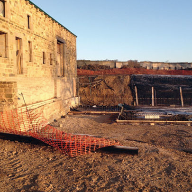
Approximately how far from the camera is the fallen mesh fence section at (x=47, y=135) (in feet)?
19.6

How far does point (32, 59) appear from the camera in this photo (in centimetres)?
1102

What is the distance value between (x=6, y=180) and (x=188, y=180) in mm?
3904

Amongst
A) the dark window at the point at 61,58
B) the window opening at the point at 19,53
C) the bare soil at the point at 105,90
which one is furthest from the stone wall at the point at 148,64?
the window opening at the point at 19,53

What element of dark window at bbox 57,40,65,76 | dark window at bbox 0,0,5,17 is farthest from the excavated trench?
dark window at bbox 0,0,5,17

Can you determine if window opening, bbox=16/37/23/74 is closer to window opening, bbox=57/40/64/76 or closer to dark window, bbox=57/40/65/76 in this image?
dark window, bbox=57/40/65/76

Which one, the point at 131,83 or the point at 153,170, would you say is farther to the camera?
the point at 131,83

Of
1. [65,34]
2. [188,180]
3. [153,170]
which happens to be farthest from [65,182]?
[65,34]

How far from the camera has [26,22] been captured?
1046 cm

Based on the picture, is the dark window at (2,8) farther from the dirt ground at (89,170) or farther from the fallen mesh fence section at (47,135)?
the dirt ground at (89,170)

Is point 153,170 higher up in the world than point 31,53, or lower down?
lower down

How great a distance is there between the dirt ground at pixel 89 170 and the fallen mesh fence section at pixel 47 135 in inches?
10.6

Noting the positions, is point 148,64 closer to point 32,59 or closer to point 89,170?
point 32,59

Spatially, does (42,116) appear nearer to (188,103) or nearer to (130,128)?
(130,128)

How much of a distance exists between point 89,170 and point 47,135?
4100 mm
